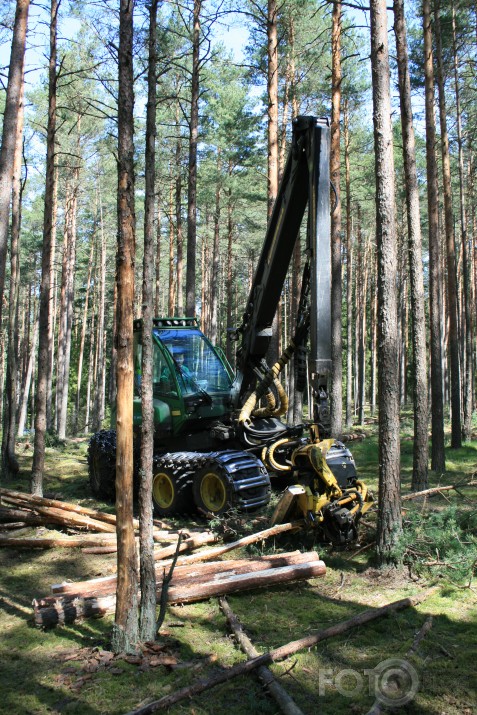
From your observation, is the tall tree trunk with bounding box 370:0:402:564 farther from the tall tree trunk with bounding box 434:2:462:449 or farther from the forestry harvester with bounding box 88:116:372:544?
the tall tree trunk with bounding box 434:2:462:449

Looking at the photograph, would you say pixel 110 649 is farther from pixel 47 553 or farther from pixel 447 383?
pixel 447 383

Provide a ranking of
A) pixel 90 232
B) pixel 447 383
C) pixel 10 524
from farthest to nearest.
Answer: pixel 90 232 < pixel 447 383 < pixel 10 524

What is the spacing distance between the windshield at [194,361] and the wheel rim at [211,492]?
1636 mm

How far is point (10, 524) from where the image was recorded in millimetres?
8078

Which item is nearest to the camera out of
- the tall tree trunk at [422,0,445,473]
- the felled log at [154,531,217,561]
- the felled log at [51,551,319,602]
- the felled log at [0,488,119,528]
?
the felled log at [51,551,319,602]

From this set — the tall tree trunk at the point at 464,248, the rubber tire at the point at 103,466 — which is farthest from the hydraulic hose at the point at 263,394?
the tall tree trunk at the point at 464,248

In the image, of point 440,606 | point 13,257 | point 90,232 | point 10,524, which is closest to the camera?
point 440,606

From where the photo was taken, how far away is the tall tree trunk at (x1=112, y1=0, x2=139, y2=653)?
177 inches

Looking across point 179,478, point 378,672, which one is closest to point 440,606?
point 378,672

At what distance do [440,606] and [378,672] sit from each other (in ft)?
5.05

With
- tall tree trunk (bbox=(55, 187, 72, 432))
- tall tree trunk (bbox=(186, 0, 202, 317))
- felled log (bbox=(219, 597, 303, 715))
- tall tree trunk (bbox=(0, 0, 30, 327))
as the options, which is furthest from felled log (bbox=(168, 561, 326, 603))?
tall tree trunk (bbox=(55, 187, 72, 432))

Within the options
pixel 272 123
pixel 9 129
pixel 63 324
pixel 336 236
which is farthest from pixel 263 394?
pixel 63 324

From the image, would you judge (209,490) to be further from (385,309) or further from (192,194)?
(192,194)

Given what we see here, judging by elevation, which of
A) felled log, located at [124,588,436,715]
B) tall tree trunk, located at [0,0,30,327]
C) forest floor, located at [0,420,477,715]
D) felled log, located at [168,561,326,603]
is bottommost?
forest floor, located at [0,420,477,715]
